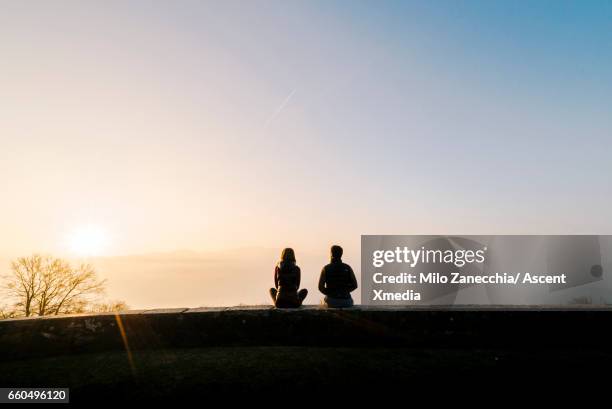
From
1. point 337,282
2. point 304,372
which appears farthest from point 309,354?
point 337,282

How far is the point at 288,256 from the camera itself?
605 centimetres

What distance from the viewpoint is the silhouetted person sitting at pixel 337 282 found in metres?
5.83

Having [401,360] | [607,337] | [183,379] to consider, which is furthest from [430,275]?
[183,379]

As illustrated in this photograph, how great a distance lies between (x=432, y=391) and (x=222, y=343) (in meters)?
2.92

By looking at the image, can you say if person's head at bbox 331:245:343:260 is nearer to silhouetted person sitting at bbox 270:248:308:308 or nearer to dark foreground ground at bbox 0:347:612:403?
silhouetted person sitting at bbox 270:248:308:308

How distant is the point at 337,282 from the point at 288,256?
0.94m

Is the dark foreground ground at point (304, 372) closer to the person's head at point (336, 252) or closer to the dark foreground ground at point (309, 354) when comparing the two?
the dark foreground ground at point (309, 354)

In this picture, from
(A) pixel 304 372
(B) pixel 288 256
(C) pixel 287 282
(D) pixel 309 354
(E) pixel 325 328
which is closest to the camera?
(A) pixel 304 372

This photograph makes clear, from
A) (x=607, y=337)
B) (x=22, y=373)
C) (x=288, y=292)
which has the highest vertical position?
(x=288, y=292)

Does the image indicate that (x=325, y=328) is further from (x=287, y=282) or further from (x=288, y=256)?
(x=288, y=256)

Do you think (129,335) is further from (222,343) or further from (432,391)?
(432,391)

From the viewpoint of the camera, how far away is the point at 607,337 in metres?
4.79

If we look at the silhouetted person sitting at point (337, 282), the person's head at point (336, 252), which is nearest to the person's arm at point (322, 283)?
the silhouetted person sitting at point (337, 282)

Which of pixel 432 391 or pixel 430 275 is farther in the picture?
pixel 430 275
